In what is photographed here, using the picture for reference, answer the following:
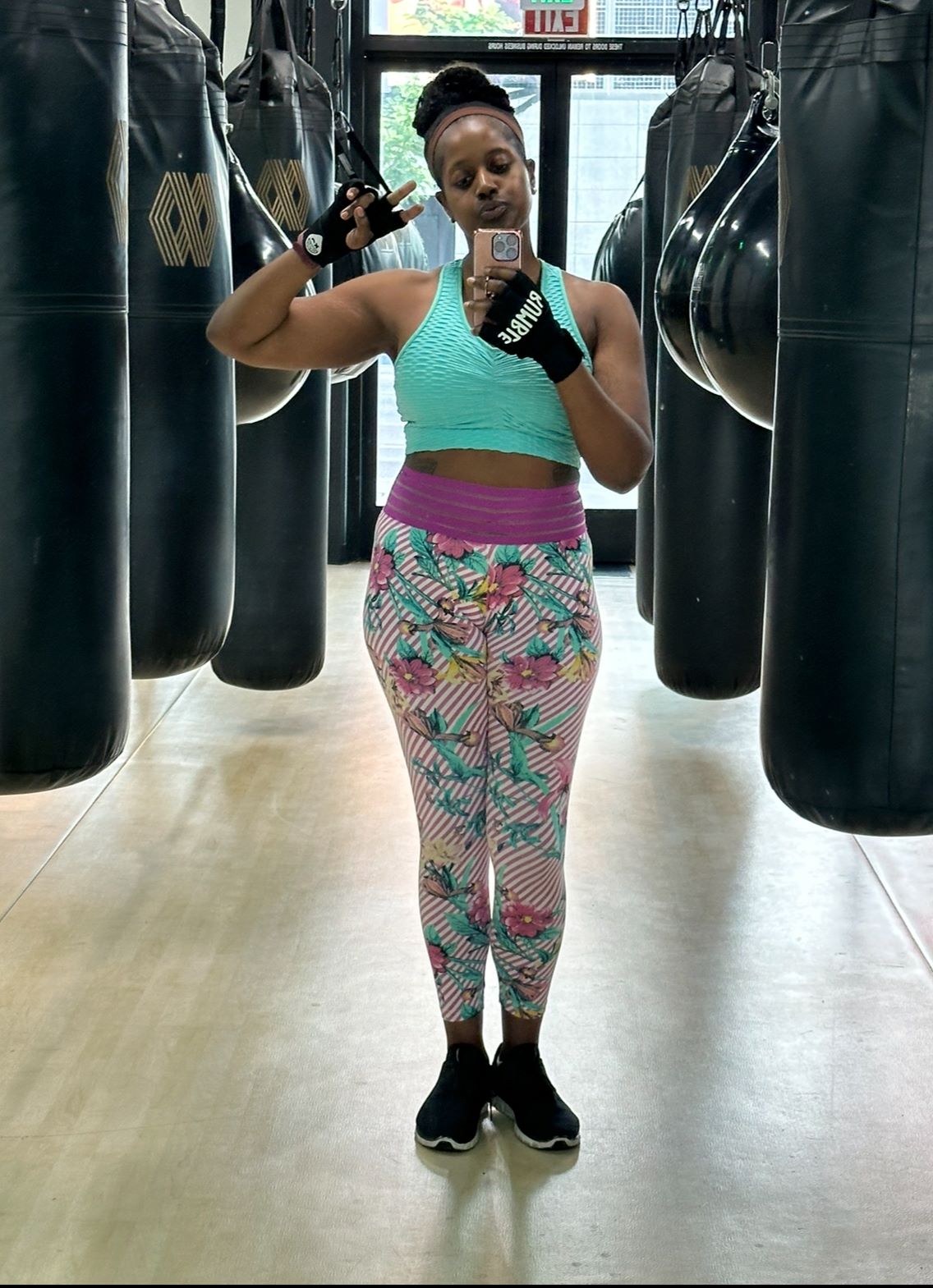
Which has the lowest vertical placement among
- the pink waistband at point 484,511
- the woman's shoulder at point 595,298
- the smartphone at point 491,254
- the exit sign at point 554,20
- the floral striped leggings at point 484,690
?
the floral striped leggings at point 484,690

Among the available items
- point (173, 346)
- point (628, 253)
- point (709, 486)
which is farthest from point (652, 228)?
point (173, 346)

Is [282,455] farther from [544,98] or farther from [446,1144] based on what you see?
[544,98]

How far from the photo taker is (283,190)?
3.78 m

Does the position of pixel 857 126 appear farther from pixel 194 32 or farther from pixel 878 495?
pixel 194 32

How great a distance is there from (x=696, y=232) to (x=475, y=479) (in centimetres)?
121

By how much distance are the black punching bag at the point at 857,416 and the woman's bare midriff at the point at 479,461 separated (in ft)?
1.07

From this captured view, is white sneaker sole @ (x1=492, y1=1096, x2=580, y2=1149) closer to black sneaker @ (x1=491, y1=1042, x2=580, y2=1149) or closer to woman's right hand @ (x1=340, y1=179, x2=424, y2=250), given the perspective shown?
black sneaker @ (x1=491, y1=1042, x2=580, y2=1149)

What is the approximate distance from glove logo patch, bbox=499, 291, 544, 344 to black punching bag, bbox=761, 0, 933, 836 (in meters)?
0.33

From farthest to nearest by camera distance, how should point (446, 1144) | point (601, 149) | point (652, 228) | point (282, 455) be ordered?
point (601, 149), point (652, 228), point (282, 455), point (446, 1144)

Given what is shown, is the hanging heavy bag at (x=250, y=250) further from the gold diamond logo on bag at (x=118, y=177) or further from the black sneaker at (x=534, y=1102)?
the black sneaker at (x=534, y=1102)

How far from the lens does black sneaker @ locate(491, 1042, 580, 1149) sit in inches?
94.4

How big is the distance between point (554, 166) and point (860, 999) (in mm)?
5330

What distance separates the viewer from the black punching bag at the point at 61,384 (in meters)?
2.12

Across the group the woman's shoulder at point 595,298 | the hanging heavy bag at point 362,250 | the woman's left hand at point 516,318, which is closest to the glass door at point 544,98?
the hanging heavy bag at point 362,250
